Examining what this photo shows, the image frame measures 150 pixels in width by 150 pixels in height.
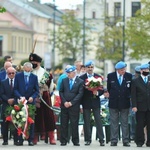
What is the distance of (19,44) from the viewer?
5335 inches

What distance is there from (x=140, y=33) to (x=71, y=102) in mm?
46598

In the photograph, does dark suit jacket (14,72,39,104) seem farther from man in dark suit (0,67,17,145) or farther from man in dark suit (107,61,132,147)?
man in dark suit (107,61,132,147)

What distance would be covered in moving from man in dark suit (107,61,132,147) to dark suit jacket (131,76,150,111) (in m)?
0.22

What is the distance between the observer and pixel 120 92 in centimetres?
2436

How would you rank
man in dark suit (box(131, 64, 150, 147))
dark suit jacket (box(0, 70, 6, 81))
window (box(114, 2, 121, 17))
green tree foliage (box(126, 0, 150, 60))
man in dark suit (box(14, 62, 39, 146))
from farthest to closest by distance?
window (box(114, 2, 121, 17)) < green tree foliage (box(126, 0, 150, 60)) < dark suit jacket (box(0, 70, 6, 81)) < man in dark suit (box(131, 64, 150, 147)) < man in dark suit (box(14, 62, 39, 146))

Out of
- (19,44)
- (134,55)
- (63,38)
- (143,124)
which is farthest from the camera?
(19,44)

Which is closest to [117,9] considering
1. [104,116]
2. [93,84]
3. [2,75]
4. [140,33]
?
[140,33]

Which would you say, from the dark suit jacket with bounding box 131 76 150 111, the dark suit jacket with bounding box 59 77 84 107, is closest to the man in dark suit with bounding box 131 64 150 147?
the dark suit jacket with bounding box 131 76 150 111

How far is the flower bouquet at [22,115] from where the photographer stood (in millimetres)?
23844

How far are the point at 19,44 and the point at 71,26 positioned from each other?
73.5ft

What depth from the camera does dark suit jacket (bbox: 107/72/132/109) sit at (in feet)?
79.7

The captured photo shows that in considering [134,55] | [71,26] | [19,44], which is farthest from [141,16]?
[19,44]

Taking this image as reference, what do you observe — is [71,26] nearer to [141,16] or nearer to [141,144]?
[141,16]

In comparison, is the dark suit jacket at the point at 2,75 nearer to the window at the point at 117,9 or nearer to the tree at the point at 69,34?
the window at the point at 117,9
